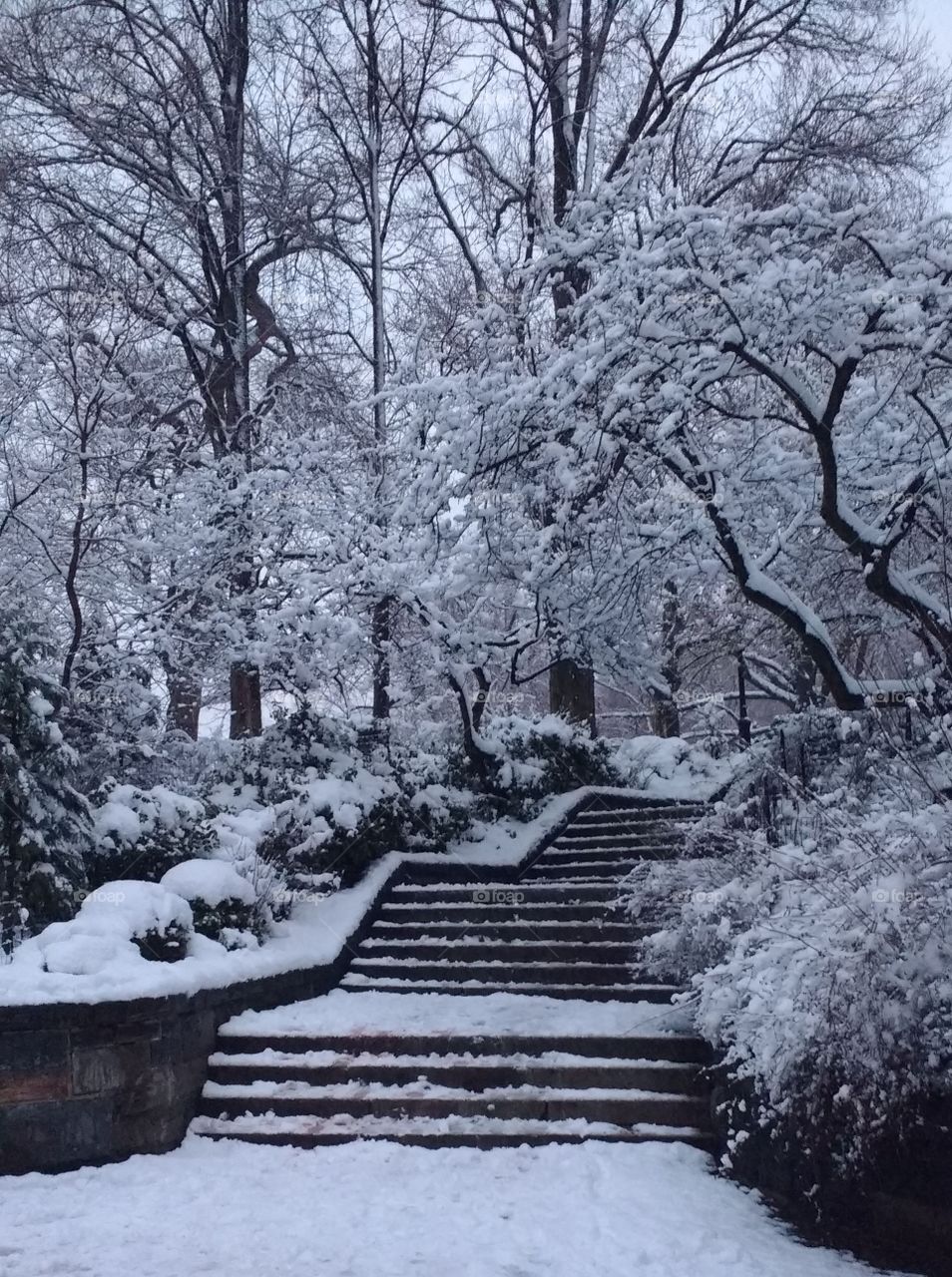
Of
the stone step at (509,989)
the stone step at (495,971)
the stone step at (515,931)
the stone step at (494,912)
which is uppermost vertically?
the stone step at (494,912)

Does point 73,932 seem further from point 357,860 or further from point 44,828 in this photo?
point 357,860

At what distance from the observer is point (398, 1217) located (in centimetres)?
510

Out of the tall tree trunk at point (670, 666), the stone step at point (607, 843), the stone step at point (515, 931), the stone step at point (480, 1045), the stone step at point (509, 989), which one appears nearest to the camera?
the stone step at point (480, 1045)

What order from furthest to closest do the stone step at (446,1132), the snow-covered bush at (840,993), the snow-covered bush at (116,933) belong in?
the snow-covered bush at (116,933)
the stone step at (446,1132)
the snow-covered bush at (840,993)

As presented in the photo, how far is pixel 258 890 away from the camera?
804cm

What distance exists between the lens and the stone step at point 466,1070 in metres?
6.38

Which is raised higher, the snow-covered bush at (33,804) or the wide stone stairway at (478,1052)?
the snow-covered bush at (33,804)

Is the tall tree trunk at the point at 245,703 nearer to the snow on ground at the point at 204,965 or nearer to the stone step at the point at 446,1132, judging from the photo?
the snow on ground at the point at 204,965

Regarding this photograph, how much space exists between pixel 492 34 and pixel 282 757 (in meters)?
11.5

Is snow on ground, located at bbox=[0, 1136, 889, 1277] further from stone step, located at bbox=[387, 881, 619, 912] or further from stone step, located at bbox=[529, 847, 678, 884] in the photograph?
stone step, located at bbox=[529, 847, 678, 884]

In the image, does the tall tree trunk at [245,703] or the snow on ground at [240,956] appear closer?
the snow on ground at [240,956]

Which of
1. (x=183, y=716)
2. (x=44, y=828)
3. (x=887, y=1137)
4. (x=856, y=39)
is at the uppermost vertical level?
(x=856, y=39)

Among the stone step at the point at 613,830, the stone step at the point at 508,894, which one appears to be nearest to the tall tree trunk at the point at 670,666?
the stone step at the point at 613,830

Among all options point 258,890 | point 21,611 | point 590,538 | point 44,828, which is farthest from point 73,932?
point 590,538
